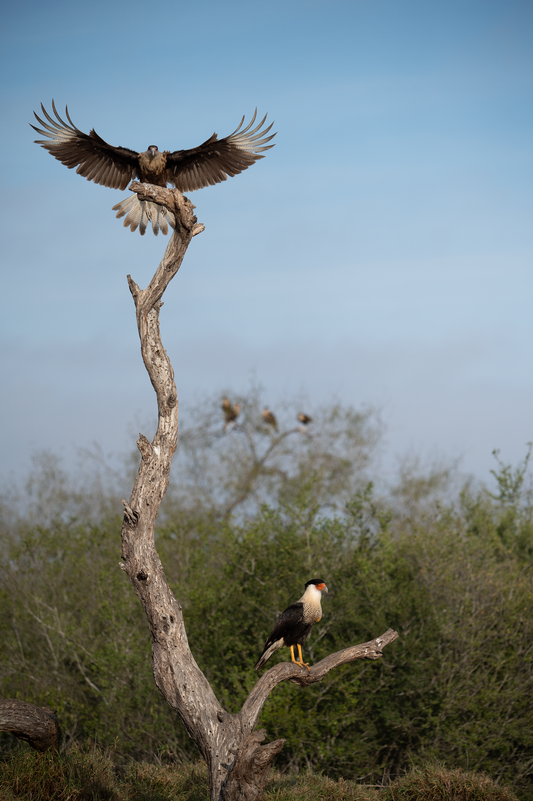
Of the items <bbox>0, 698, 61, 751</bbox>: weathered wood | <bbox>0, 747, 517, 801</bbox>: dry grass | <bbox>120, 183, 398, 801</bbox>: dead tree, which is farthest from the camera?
<bbox>0, 747, 517, 801</bbox>: dry grass

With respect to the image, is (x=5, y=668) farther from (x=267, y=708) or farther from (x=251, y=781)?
(x=251, y=781)

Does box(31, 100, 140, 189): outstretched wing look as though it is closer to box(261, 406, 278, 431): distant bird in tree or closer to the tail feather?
the tail feather

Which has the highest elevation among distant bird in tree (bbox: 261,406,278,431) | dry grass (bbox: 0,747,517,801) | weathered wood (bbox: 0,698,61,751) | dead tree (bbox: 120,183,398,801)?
distant bird in tree (bbox: 261,406,278,431)

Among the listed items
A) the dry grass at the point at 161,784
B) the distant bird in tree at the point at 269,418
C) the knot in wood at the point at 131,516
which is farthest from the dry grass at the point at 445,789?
the distant bird in tree at the point at 269,418

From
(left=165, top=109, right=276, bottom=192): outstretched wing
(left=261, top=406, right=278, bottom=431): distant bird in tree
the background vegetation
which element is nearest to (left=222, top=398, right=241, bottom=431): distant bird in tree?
(left=261, top=406, right=278, bottom=431): distant bird in tree

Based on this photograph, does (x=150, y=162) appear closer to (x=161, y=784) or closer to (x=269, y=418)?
(x=161, y=784)

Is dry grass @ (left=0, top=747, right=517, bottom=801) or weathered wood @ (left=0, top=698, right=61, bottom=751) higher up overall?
weathered wood @ (left=0, top=698, right=61, bottom=751)

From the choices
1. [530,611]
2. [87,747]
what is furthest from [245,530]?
[530,611]

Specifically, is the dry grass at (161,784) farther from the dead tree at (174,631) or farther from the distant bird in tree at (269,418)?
the distant bird in tree at (269,418)

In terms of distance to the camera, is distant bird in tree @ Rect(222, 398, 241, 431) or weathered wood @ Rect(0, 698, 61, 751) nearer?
weathered wood @ Rect(0, 698, 61, 751)

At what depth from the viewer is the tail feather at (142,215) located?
6.23m

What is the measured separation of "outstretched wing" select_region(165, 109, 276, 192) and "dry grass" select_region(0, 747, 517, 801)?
537 cm

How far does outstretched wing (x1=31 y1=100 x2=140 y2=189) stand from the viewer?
5.75 m

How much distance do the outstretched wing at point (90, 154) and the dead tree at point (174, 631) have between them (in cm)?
112
